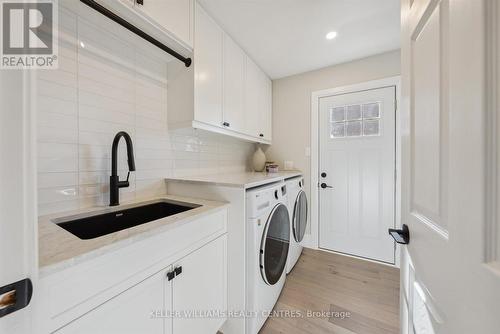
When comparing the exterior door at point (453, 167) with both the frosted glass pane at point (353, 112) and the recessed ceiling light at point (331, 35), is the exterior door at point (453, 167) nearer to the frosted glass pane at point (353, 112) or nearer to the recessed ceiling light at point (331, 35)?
the recessed ceiling light at point (331, 35)

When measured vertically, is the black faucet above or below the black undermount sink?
above

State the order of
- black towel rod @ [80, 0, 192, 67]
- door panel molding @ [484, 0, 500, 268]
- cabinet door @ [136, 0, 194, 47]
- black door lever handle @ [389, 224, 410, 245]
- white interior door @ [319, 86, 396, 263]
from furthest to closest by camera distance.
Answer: white interior door @ [319, 86, 396, 263] → cabinet door @ [136, 0, 194, 47] → black towel rod @ [80, 0, 192, 67] → black door lever handle @ [389, 224, 410, 245] → door panel molding @ [484, 0, 500, 268]


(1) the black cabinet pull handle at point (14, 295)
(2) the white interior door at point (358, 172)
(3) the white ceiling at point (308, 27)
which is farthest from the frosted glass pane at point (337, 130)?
(1) the black cabinet pull handle at point (14, 295)

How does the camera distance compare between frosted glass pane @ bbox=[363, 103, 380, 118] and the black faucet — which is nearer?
the black faucet

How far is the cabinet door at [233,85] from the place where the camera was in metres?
1.72

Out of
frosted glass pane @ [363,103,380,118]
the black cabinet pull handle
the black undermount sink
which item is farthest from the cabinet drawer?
frosted glass pane @ [363,103,380,118]

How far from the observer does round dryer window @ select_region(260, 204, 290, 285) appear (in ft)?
4.15

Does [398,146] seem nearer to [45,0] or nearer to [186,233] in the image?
[186,233]

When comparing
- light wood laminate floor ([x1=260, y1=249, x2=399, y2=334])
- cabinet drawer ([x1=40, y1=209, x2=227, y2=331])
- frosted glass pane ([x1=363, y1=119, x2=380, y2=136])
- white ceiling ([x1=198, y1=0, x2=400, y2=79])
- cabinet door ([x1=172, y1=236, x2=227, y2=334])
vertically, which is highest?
white ceiling ([x1=198, y1=0, x2=400, y2=79])

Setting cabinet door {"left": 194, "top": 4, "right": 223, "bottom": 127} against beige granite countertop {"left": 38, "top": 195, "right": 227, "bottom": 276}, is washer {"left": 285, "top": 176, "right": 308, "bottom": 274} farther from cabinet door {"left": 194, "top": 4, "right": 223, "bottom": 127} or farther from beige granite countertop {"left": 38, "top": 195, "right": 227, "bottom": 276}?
beige granite countertop {"left": 38, "top": 195, "right": 227, "bottom": 276}

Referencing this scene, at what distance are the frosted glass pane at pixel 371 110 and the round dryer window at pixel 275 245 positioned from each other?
157 centimetres

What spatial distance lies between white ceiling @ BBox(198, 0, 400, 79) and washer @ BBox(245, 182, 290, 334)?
55.6 inches

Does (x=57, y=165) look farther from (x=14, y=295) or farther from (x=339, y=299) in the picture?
(x=339, y=299)

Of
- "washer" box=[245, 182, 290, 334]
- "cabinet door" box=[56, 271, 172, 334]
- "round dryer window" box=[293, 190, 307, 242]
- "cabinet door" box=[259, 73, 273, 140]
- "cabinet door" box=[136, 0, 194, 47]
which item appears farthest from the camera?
"cabinet door" box=[259, 73, 273, 140]
